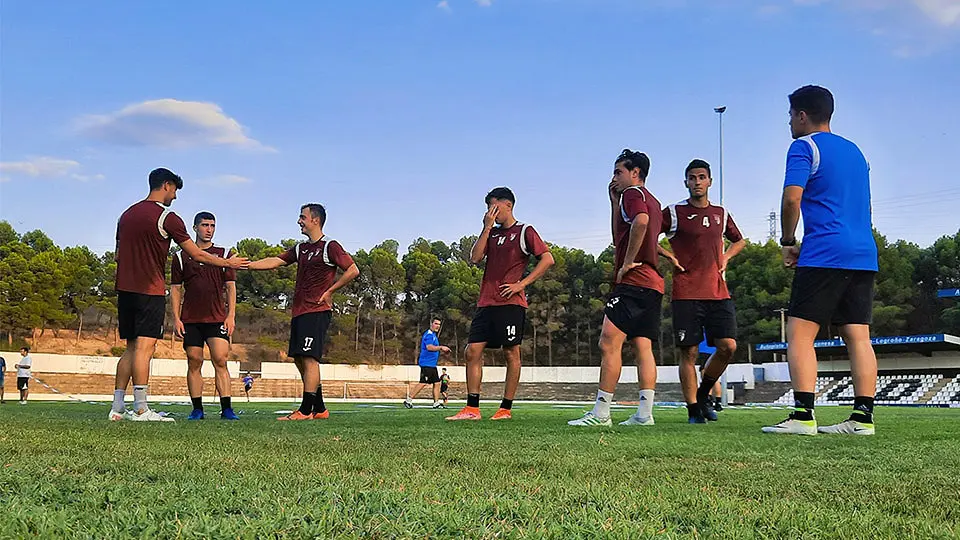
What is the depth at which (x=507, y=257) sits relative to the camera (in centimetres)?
738

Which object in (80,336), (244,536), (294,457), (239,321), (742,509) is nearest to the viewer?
(244,536)

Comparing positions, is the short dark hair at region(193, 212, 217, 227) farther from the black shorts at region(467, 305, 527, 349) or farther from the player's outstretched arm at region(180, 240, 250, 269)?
the black shorts at region(467, 305, 527, 349)

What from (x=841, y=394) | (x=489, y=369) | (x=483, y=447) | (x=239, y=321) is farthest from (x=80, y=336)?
(x=483, y=447)

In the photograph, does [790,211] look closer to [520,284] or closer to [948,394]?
[520,284]

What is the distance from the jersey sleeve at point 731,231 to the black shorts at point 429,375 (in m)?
9.51

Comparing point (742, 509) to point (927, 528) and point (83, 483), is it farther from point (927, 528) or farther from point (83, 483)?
point (83, 483)

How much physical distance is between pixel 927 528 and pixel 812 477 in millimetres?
964

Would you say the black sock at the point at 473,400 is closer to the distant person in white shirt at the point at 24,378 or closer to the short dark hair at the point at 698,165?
the short dark hair at the point at 698,165

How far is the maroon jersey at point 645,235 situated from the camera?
6.32m

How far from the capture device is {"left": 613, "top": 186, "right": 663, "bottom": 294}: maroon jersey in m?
6.32

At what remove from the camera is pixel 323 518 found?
5.45ft

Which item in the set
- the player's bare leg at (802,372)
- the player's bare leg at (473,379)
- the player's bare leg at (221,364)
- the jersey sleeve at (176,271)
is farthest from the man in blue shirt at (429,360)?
the player's bare leg at (802,372)

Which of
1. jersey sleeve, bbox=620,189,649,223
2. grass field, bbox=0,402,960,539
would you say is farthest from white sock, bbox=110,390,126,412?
jersey sleeve, bbox=620,189,649,223

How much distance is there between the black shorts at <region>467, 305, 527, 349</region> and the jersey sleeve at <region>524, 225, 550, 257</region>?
0.58 metres
